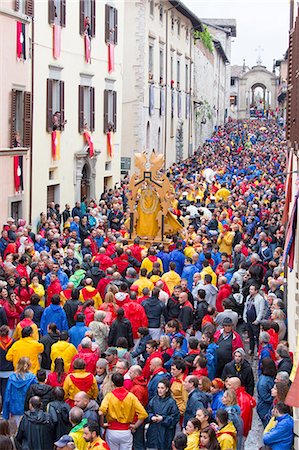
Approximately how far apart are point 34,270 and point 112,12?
1854cm

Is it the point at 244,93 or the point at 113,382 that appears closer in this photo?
the point at 113,382

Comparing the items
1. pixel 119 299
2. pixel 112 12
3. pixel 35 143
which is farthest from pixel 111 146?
pixel 119 299

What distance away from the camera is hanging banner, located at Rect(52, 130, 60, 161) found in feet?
87.4

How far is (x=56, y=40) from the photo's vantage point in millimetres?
26656

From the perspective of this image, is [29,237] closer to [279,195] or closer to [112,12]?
[279,195]

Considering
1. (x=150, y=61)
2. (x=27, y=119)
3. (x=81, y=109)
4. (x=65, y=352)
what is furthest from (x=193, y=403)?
(x=150, y=61)

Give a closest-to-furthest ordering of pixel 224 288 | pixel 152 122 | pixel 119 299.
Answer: pixel 119 299
pixel 224 288
pixel 152 122

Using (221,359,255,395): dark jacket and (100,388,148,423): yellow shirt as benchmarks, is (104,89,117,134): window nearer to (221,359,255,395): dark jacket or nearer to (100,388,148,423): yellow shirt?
(221,359,255,395): dark jacket

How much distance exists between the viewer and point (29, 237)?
1966 centimetres

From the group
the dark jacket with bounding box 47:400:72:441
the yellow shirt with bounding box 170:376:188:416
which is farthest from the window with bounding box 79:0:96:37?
the dark jacket with bounding box 47:400:72:441

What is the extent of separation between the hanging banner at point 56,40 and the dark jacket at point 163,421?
18061 mm

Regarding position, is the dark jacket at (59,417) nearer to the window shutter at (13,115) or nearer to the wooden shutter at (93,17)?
the window shutter at (13,115)

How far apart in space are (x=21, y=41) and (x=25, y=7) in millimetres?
1092

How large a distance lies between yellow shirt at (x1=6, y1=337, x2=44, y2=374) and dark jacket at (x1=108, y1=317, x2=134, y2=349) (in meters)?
1.49
